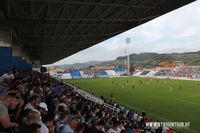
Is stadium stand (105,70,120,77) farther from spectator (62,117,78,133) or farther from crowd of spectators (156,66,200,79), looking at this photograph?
spectator (62,117,78,133)

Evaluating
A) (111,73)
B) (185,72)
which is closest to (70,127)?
(185,72)

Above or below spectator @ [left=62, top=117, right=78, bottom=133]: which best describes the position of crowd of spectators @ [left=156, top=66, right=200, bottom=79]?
above

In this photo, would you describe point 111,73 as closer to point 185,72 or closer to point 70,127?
point 185,72

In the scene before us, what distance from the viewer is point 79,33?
78.6 ft

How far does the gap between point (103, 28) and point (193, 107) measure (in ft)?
38.4

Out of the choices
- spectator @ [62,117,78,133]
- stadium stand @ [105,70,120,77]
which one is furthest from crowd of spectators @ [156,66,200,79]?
spectator @ [62,117,78,133]

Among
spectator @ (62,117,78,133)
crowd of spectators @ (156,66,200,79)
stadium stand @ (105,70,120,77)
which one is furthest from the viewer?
stadium stand @ (105,70,120,77)

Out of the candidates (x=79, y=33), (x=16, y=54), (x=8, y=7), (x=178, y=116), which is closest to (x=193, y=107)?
(x=178, y=116)

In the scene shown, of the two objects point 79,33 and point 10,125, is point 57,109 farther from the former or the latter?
point 79,33

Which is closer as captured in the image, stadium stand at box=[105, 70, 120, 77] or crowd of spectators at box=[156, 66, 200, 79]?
crowd of spectators at box=[156, 66, 200, 79]

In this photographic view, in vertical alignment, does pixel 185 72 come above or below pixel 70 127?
above

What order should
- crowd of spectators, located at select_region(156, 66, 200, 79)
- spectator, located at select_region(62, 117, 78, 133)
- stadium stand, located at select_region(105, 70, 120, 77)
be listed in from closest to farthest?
1. spectator, located at select_region(62, 117, 78, 133)
2. crowd of spectators, located at select_region(156, 66, 200, 79)
3. stadium stand, located at select_region(105, 70, 120, 77)

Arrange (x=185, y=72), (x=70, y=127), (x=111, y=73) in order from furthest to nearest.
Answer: (x=111, y=73) → (x=185, y=72) → (x=70, y=127)

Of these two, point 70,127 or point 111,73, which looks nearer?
point 70,127
